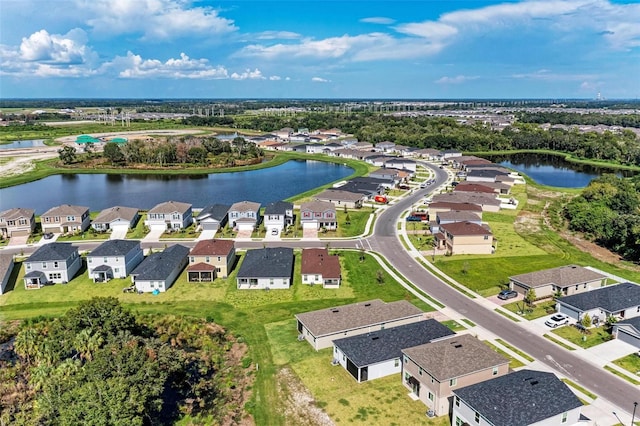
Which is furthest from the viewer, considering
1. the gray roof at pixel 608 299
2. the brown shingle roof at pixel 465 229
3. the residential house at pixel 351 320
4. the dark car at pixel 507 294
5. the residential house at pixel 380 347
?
the brown shingle roof at pixel 465 229

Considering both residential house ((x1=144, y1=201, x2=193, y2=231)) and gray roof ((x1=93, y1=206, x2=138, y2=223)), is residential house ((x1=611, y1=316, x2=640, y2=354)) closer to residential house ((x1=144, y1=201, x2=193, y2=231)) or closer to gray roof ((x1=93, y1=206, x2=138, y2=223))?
residential house ((x1=144, y1=201, x2=193, y2=231))

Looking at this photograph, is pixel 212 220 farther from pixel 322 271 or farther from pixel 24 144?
pixel 24 144

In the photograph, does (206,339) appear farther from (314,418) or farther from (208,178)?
(208,178)

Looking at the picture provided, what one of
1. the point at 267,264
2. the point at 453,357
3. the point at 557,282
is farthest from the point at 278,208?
the point at 453,357

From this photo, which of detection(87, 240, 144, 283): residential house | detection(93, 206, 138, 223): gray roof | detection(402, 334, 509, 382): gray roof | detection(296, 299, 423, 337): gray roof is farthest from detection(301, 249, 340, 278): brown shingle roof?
detection(93, 206, 138, 223): gray roof

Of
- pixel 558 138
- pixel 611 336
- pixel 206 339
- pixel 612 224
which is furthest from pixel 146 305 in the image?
pixel 558 138

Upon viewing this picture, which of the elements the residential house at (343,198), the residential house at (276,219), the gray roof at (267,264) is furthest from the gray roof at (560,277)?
the residential house at (343,198)

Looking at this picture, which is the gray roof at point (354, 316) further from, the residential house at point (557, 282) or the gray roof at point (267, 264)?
the residential house at point (557, 282)
